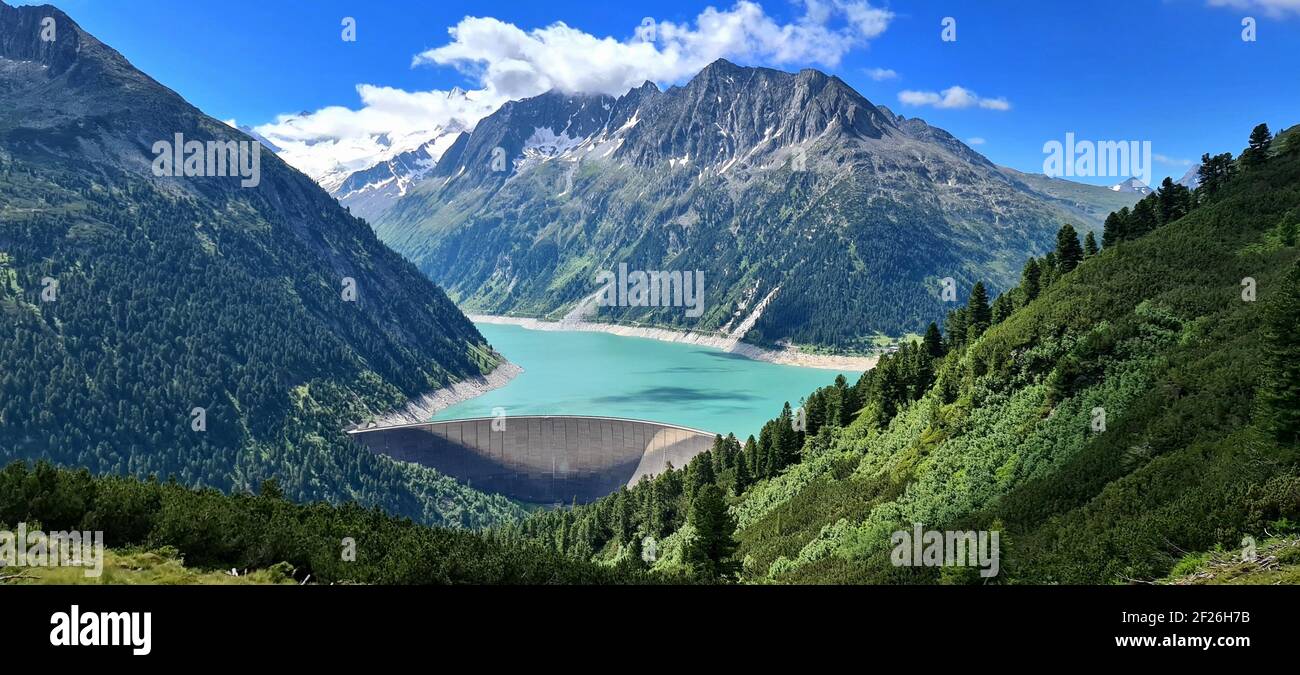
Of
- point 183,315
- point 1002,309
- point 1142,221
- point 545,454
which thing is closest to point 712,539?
point 1002,309

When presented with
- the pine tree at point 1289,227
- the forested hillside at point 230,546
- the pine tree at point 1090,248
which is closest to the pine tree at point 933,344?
the pine tree at point 1090,248

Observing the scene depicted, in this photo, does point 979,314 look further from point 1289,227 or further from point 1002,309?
point 1289,227

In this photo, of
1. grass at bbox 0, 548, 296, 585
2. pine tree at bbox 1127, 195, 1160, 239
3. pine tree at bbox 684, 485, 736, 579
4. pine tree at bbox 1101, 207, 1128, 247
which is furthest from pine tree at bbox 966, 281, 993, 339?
grass at bbox 0, 548, 296, 585

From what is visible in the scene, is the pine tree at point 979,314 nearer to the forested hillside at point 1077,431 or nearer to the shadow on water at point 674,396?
the forested hillside at point 1077,431

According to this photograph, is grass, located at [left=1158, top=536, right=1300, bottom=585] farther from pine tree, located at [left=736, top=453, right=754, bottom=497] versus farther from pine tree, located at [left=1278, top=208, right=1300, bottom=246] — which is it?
pine tree, located at [left=736, top=453, right=754, bottom=497]

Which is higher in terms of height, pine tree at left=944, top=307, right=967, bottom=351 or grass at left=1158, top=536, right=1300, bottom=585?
pine tree at left=944, top=307, right=967, bottom=351

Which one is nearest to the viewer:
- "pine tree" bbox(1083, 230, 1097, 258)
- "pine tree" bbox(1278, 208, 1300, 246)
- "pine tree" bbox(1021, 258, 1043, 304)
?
"pine tree" bbox(1278, 208, 1300, 246)
